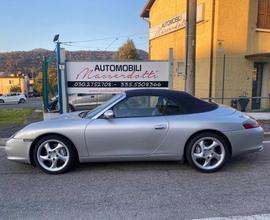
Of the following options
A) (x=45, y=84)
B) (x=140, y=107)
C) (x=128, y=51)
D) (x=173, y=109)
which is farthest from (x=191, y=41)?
(x=128, y=51)

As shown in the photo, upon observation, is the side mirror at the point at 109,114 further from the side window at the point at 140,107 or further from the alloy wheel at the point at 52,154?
the alloy wheel at the point at 52,154

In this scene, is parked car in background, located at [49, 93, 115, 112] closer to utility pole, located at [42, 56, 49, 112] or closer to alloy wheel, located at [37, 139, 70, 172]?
utility pole, located at [42, 56, 49, 112]

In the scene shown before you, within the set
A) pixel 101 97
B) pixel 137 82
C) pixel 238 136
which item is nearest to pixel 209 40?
pixel 137 82

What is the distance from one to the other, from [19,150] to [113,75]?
4.87 meters

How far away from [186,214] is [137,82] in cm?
608

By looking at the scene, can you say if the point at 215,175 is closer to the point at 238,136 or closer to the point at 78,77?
the point at 238,136

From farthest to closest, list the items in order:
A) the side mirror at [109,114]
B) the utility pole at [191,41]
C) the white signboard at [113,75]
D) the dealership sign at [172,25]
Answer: the dealership sign at [172,25]
the white signboard at [113,75]
the utility pole at [191,41]
the side mirror at [109,114]

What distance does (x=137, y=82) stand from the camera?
8570 millimetres

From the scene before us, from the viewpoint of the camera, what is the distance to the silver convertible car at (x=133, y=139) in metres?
4.09

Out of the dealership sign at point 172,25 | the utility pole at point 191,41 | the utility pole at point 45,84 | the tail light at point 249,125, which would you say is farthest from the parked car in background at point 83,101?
the dealership sign at point 172,25

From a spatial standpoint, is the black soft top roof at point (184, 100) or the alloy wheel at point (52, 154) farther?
the black soft top roof at point (184, 100)

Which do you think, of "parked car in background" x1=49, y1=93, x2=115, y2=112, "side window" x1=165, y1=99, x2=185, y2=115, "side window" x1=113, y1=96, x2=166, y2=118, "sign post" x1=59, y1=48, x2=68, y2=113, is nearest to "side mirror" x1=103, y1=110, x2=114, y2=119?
"side window" x1=113, y1=96, x2=166, y2=118

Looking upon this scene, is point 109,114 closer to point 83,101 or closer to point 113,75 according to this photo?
point 113,75

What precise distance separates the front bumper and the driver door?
40.4 inches
